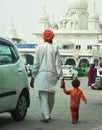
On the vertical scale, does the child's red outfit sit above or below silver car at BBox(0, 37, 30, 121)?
below

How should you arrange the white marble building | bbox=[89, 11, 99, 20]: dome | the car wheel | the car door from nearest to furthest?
1. the car door
2. the car wheel
3. the white marble building
4. bbox=[89, 11, 99, 20]: dome

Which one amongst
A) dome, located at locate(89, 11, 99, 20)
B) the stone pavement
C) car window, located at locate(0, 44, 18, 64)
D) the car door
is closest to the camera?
the car door

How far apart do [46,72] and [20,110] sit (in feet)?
2.95

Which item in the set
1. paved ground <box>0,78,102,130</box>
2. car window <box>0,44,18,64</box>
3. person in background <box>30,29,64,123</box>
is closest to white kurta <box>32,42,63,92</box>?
person in background <box>30,29,64,123</box>

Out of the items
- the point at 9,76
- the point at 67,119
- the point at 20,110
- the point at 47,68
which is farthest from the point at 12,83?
the point at 67,119

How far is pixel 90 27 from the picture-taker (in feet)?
311

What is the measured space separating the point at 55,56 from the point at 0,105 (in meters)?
1.73

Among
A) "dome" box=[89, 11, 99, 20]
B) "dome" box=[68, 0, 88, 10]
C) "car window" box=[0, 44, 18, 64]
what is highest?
"dome" box=[68, 0, 88, 10]

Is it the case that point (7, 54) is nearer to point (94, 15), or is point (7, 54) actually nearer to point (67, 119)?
point (67, 119)

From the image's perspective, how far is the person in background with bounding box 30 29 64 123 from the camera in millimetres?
9219

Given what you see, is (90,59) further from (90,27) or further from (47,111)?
(47,111)

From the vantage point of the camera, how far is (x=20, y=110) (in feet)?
30.3

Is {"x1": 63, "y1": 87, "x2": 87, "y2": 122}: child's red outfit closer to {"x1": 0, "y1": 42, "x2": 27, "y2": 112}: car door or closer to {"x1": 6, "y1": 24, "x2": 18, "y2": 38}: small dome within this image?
{"x1": 0, "y1": 42, "x2": 27, "y2": 112}: car door

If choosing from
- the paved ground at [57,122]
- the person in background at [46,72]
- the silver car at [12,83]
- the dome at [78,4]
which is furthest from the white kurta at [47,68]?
the dome at [78,4]
